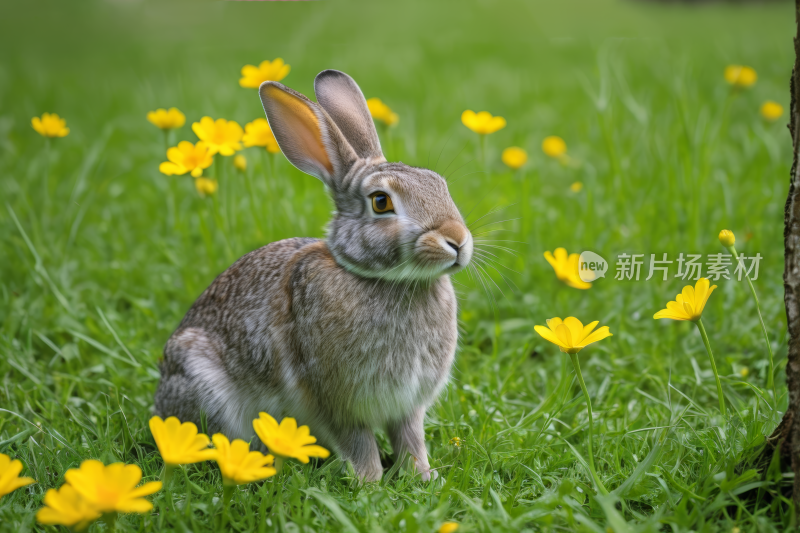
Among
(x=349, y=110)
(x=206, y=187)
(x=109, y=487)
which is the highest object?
(x=349, y=110)

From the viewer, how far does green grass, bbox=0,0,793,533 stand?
93.3 inches

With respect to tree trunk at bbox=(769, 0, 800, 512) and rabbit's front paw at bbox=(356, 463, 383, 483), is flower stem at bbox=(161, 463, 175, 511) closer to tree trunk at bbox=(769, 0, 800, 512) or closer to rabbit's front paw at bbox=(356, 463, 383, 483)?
rabbit's front paw at bbox=(356, 463, 383, 483)

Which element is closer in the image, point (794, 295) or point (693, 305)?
point (794, 295)

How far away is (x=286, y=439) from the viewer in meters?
2.12

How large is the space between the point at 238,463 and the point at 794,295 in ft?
5.83

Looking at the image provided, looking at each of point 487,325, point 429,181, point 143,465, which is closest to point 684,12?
point 487,325

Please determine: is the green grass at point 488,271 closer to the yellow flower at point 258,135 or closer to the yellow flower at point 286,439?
the yellow flower at point 286,439

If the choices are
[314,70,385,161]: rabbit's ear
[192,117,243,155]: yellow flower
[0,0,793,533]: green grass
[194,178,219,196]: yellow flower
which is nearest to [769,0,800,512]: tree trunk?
[0,0,793,533]: green grass

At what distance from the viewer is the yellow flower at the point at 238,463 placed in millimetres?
1978

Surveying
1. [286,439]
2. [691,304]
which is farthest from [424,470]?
[691,304]

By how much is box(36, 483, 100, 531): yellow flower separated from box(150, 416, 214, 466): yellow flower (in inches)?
9.3

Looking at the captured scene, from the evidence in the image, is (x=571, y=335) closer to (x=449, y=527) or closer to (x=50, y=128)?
(x=449, y=527)

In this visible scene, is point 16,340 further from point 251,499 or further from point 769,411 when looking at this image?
point 769,411

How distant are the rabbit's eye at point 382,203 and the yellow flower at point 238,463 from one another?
39.9 inches
